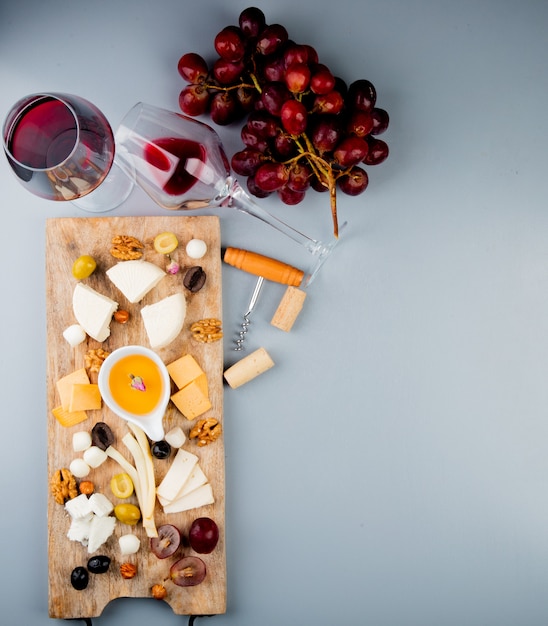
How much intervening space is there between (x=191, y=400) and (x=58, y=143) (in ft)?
1.56

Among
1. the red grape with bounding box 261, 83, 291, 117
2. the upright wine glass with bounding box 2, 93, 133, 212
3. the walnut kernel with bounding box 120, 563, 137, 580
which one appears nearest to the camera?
the upright wine glass with bounding box 2, 93, 133, 212

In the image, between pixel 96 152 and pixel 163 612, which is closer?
pixel 96 152

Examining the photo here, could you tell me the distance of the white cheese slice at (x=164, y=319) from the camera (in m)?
1.05

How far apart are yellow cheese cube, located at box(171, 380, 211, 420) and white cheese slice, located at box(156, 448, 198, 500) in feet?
0.23

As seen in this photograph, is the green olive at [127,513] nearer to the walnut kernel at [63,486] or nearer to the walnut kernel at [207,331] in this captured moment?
the walnut kernel at [63,486]

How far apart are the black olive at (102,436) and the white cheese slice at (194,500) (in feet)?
0.52

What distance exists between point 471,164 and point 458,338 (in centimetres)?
33

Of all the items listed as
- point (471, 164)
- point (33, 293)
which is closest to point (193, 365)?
point (33, 293)

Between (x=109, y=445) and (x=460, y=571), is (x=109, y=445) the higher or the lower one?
the higher one

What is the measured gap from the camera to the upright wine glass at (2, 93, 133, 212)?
0.85m

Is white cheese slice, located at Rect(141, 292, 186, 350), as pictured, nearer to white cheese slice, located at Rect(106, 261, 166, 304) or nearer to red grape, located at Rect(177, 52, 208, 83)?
white cheese slice, located at Rect(106, 261, 166, 304)

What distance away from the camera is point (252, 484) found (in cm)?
113

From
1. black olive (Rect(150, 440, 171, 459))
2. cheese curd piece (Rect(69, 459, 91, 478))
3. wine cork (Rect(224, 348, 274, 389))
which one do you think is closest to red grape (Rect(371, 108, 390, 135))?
wine cork (Rect(224, 348, 274, 389))

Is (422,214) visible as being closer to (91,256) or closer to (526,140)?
(526,140)
